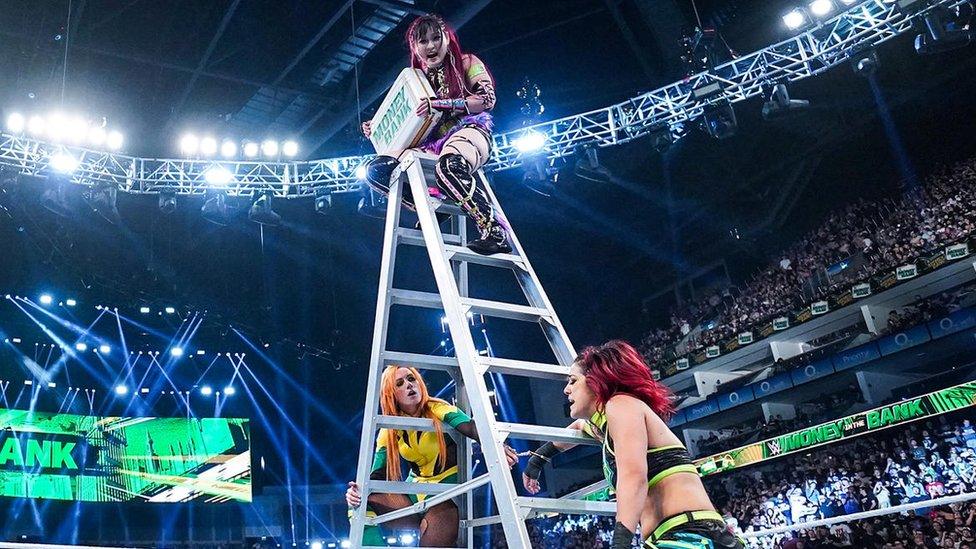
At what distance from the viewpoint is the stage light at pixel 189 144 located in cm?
1317

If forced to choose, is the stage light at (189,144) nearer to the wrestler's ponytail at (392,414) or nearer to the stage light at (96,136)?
the stage light at (96,136)

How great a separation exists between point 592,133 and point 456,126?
9.95 metres

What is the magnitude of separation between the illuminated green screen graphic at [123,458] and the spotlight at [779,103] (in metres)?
16.6

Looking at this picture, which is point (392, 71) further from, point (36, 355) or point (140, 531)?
point (140, 531)

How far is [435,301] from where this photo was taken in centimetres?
314

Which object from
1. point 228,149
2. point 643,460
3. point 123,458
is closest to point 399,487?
point 643,460

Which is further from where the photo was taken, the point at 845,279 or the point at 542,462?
the point at 845,279

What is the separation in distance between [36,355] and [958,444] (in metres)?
20.6

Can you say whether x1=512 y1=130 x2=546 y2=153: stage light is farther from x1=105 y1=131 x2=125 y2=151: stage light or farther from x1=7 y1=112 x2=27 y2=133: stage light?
x1=7 y1=112 x2=27 y2=133: stage light

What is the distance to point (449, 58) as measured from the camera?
352 centimetres

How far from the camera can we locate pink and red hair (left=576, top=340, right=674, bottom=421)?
7.11ft

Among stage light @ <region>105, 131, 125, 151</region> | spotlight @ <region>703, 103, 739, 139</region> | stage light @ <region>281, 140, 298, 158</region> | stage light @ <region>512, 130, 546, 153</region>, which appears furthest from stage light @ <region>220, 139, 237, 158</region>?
spotlight @ <region>703, 103, 739, 139</region>

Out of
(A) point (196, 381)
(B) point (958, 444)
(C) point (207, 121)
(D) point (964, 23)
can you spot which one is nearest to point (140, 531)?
(A) point (196, 381)

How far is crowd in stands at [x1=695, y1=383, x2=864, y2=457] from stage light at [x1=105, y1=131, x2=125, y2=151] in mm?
14777
